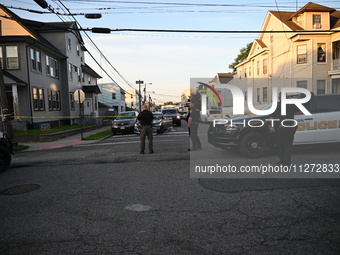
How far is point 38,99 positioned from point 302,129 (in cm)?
2046

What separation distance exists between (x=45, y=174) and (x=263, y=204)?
5588 mm

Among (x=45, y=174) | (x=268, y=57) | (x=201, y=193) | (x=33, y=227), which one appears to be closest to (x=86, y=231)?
(x=33, y=227)

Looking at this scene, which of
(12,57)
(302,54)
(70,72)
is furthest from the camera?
(70,72)

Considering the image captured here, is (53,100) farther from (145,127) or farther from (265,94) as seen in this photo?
(265,94)

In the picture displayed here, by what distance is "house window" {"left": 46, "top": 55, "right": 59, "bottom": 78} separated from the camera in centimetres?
2422

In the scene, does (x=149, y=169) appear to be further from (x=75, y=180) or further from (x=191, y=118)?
(x=191, y=118)

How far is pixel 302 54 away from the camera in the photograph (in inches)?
1042

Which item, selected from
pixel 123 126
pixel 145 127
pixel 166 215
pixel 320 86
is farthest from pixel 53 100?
pixel 320 86

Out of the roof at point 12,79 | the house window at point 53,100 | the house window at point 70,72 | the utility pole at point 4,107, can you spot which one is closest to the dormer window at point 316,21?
the house window at point 70,72

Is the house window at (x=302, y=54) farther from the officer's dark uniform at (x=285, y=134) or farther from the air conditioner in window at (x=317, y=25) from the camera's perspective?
the officer's dark uniform at (x=285, y=134)

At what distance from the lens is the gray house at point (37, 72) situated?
1988 cm

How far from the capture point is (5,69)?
20.0 meters

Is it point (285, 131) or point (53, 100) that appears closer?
point (285, 131)

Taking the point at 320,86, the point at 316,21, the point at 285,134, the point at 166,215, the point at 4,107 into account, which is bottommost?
the point at 166,215
